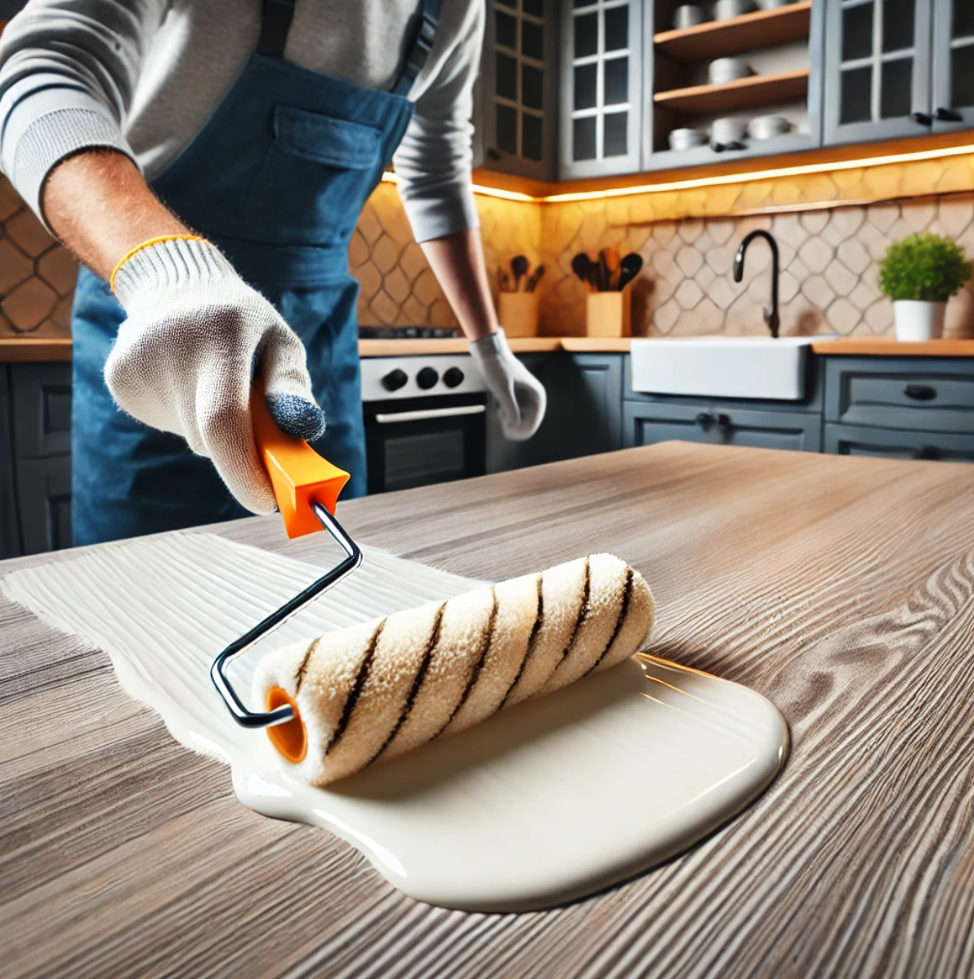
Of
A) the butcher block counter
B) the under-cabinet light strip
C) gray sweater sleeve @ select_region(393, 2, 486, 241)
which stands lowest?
the butcher block counter

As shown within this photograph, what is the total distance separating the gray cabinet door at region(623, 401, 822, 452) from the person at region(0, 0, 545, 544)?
4.00ft

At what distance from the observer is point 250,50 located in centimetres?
112

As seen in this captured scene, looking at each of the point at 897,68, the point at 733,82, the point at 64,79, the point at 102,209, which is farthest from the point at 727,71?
the point at 102,209

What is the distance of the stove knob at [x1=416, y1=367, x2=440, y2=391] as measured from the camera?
2457mm

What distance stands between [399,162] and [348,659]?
140 cm

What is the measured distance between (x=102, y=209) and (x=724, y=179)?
2769 millimetres

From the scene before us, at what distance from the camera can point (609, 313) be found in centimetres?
325

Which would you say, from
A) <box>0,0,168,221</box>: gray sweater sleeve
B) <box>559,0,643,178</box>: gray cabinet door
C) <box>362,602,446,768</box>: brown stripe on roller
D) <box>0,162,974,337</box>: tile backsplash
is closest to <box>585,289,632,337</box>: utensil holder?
<box>0,162,974,337</box>: tile backsplash

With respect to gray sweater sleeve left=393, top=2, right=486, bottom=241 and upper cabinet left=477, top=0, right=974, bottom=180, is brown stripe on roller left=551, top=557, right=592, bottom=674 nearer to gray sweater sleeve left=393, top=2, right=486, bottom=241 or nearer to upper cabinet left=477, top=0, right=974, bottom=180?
gray sweater sleeve left=393, top=2, right=486, bottom=241

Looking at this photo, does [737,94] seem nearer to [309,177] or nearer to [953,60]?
[953,60]

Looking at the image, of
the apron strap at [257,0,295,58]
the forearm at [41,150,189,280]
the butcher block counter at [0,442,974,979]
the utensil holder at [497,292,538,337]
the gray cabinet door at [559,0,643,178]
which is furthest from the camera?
the utensil holder at [497,292,538,337]

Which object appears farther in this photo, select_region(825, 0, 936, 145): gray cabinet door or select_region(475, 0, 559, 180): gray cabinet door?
select_region(475, 0, 559, 180): gray cabinet door

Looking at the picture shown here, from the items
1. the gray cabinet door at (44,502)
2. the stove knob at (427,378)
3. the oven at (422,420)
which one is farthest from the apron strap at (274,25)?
the stove knob at (427,378)

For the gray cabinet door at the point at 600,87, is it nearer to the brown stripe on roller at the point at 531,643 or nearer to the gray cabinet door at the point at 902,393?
the gray cabinet door at the point at 902,393
